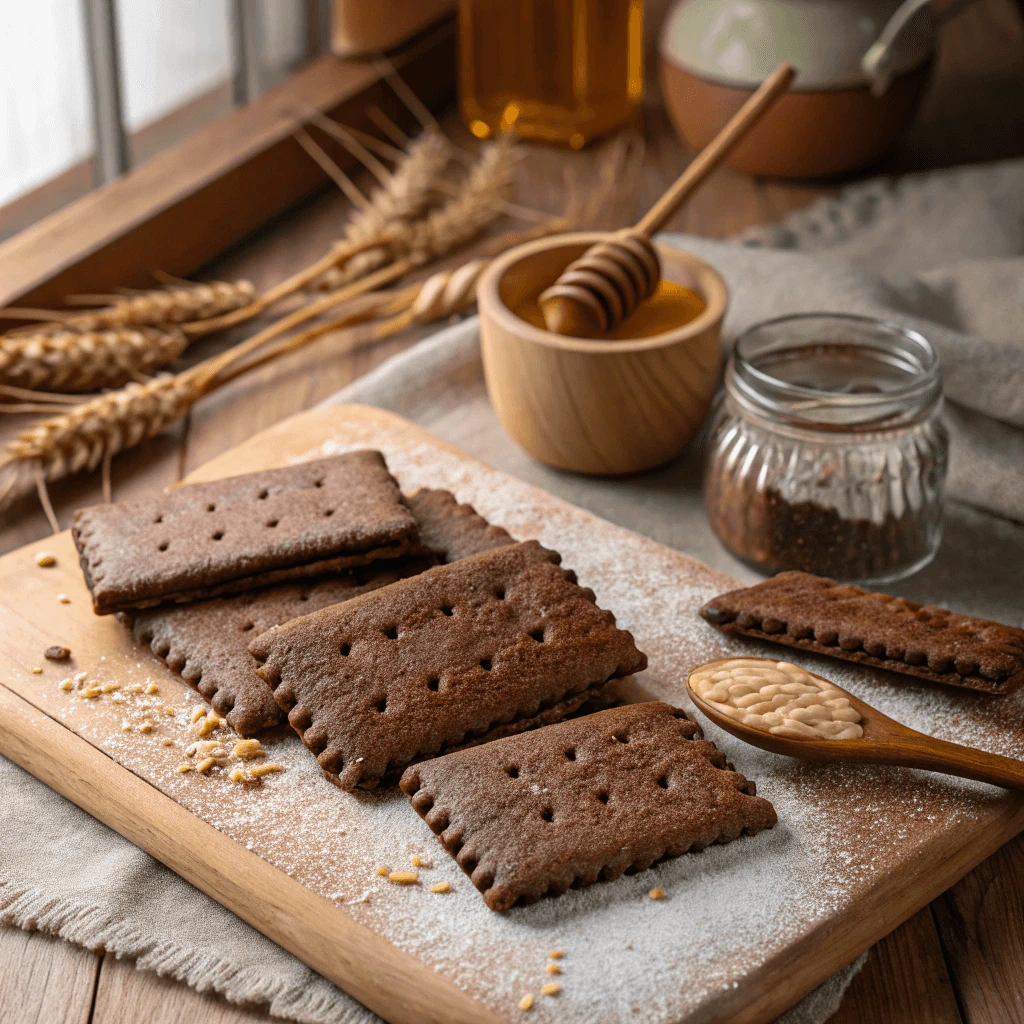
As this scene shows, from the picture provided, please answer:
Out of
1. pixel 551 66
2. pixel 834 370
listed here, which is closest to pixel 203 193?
pixel 551 66

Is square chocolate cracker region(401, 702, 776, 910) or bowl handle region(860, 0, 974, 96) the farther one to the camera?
bowl handle region(860, 0, 974, 96)

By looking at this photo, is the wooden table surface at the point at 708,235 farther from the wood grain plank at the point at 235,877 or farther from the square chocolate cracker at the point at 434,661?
the square chocolate cracker at the point at 434,661

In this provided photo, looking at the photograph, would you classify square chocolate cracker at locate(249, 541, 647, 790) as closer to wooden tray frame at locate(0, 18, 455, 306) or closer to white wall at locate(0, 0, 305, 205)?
wooden tray frame at locate(0, 18, 455, 306)

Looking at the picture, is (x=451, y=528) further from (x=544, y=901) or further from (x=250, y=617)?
(x=544, y=901)

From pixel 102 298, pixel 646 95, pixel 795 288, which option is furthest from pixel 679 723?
pixel 646 95

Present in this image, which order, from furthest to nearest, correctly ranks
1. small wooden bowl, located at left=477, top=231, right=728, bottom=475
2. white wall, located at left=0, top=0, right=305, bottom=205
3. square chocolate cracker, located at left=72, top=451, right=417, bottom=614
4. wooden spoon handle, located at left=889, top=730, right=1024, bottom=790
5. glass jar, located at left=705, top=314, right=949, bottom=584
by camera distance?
white wall, located at left=0, top=0, right=305, bottom=205, small wooden bowl, located at left=477, top=231, right=728, bottom=475, glass jar, located at left=705, top=314, right=949, bottom=584, square chocolate cracker, located at left=72, top=451, right=417, bottom=614, wooden spoon handle, located at left=889, top=730, right=1024, bottom=790

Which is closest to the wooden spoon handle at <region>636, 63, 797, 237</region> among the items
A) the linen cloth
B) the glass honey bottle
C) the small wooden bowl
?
the small wooden bowl
